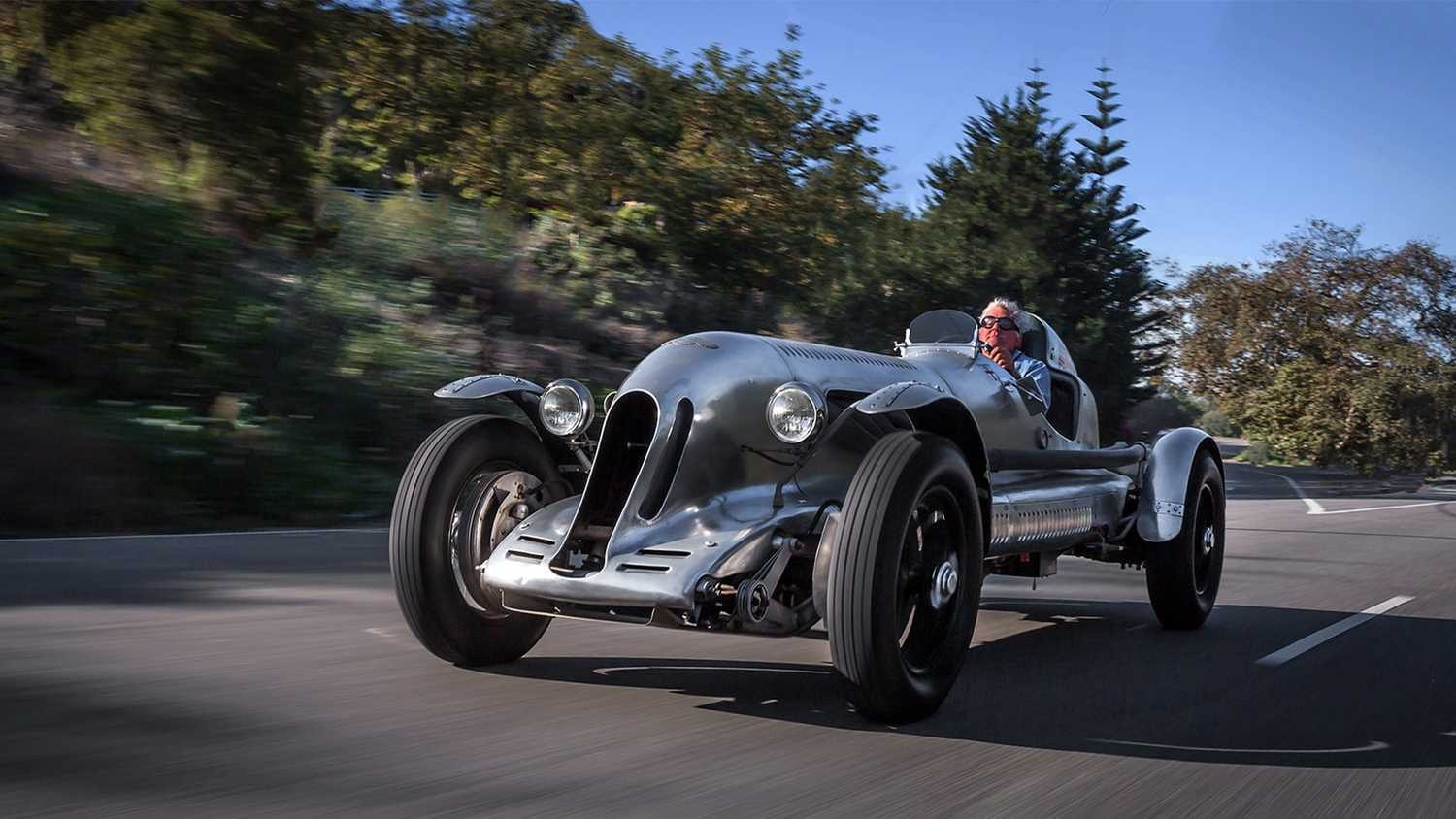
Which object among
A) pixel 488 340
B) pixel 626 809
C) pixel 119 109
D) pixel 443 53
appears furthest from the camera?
pixel 443 53

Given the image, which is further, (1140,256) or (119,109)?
(1140,256)

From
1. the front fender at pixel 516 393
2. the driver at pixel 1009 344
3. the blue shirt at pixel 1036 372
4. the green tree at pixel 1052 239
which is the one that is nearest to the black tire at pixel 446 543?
the front fender at pixel 516 393

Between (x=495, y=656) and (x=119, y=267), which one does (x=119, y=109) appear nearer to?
(x=119, y=267)

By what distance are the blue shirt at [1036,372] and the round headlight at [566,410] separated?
2.56 m

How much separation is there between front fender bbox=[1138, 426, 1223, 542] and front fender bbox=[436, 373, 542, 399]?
11.0 feet

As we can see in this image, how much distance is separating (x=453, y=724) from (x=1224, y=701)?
297 cm

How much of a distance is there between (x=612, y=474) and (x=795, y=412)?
72cm

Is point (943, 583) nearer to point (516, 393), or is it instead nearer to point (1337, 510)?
point (516, 393)

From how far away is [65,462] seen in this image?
1004 cm

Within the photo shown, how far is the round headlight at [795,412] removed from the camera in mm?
4914

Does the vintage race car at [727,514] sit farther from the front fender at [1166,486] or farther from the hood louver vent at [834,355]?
the front fender at [1166,486]

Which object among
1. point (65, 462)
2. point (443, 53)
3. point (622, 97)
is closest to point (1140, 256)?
point (622, 97)

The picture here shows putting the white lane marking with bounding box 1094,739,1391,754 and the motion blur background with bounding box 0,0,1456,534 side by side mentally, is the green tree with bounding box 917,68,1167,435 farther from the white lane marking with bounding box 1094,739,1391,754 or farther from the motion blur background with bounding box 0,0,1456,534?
the white lane marking with bounding box 1094,739,1391,754

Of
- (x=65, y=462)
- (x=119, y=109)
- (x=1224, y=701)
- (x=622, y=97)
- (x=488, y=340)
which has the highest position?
(x=622, y=97)
